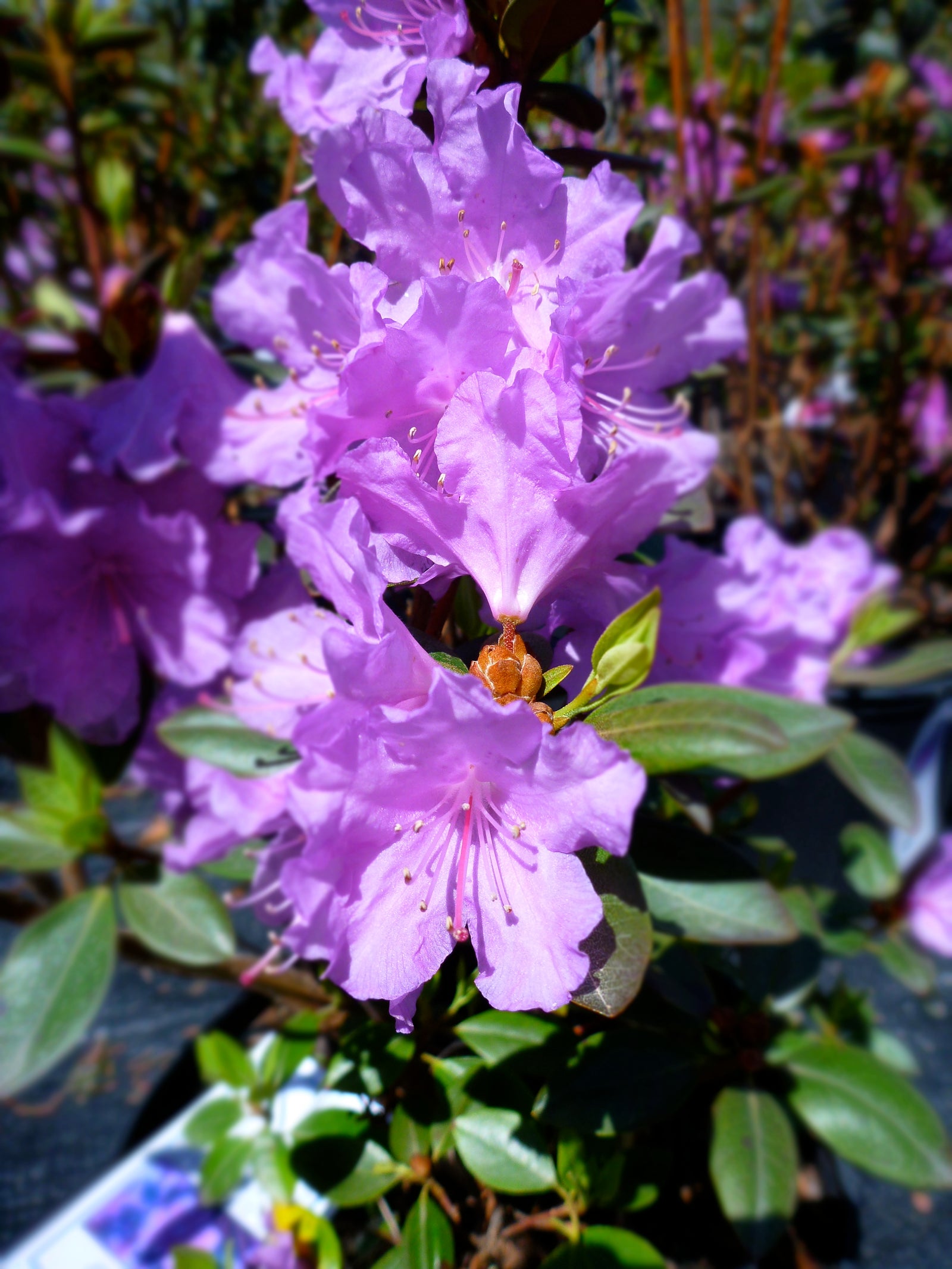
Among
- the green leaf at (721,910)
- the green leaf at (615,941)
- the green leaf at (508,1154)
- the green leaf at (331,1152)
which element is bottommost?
the green leaf at (331,1152)

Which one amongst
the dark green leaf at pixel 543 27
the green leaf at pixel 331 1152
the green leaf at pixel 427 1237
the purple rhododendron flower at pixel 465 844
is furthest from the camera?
the green leaf at pixel 331 1152

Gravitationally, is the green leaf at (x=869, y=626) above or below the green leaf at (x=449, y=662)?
below

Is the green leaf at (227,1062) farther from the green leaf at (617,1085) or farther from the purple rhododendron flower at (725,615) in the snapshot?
the purple rhododendron flower at (725,615)

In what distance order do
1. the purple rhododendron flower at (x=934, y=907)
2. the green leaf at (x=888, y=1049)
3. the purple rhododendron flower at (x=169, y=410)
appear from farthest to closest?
the purple rhododendron flower at (x=934, y=907) < the green leaf at (x=888, y=1049) < the purple rhododendron flower at (x=169, y=410)

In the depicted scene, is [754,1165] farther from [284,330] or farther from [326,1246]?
[284,330]

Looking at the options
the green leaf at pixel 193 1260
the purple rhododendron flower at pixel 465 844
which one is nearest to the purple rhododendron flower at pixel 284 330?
the purple rhododendron flower at pixel 465 844

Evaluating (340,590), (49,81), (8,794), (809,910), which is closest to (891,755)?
(809,910)

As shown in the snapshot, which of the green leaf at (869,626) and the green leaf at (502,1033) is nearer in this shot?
the green leaf at (502,1033)

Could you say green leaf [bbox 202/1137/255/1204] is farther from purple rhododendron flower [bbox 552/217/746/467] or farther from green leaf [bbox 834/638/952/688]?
green leaf [bbox 834/638/952/688]

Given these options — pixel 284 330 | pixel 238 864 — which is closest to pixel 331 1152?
pixel 238 864
